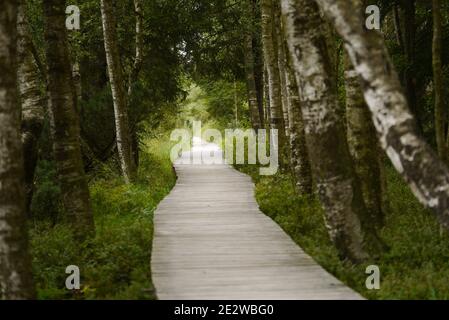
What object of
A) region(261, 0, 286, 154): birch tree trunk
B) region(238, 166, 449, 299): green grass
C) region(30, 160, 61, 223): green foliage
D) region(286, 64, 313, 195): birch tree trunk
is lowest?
region(238, 166, 449, 299): green grass

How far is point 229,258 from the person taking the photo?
9.67 metres

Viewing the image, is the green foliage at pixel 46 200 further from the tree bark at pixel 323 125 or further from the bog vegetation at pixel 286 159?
the tree bark at pixel 323 125

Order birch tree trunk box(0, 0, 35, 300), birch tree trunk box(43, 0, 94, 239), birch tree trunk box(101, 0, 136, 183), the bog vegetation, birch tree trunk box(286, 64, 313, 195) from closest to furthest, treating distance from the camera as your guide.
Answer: birch tree trunk box(0, 0, 35, 300), the bog vegetation, birch tree trunk box(43, 0, 94, 239), birch tree trunk box(286, 64, 313, 195), birch tree trunk box(101, 0, 136, 183)

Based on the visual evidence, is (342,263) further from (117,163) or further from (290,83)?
(117,163)

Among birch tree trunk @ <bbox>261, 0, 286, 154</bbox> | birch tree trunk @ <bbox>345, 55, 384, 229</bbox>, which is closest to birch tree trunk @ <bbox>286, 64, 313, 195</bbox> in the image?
birch tree trunk @ <bbox>345, 55, 384, 229</bbox>

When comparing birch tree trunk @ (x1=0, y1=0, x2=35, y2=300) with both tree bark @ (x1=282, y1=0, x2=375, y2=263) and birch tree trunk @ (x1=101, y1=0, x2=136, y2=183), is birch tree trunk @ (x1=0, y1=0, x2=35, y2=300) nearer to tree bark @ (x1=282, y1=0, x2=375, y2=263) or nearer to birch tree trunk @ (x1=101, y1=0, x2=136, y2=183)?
tree bark @ (x1=282, y1=0, x2=375, y2=263)

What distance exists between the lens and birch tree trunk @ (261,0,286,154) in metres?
19.1

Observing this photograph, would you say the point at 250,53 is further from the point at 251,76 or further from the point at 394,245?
the point at 394,245

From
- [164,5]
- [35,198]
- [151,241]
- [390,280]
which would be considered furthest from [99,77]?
[390,280]

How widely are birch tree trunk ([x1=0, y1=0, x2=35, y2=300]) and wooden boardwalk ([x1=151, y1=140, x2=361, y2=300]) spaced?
1.74 meters

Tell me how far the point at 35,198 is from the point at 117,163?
7.33 meters

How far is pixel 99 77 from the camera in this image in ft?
82.5

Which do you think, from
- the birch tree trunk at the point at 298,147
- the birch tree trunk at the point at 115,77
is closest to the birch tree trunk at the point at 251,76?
the birch tree trunk at the point at 115,77

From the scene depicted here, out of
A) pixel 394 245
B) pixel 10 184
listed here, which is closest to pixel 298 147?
pixel 394 245
